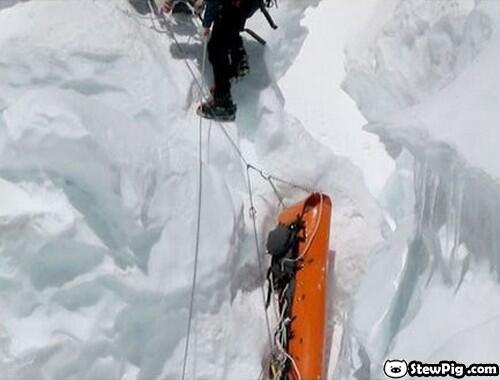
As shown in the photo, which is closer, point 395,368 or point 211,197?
point 395,368

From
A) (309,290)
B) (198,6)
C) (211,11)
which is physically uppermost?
(211,11)

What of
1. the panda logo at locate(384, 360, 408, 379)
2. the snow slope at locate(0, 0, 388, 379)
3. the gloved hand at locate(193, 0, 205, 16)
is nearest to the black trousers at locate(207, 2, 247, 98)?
the snow slope at locate(0, 0, 388, 379)

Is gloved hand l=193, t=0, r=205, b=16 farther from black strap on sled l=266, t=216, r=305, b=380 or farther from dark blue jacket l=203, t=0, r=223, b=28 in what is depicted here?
black strap on sled l=266, t=216, r=305, b=380

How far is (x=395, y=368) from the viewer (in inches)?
109

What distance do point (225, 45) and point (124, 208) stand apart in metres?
0.97

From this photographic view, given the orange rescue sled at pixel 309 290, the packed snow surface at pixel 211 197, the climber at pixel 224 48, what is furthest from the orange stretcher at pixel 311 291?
the climber at pixel 224 48

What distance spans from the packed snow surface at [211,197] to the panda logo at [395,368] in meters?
0.04

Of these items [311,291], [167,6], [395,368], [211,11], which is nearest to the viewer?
[395,368]

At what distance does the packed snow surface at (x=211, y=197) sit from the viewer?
285cm

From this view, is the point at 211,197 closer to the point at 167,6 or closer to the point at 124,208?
the point at 124,208

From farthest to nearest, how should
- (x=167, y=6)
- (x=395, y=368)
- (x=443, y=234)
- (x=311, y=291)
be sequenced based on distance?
(x=167, y=6) → (x=311, y=291) → (x=443, y=234) → (x=395, y=368)

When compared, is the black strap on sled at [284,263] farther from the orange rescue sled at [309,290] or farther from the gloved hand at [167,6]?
the gloved hand at [167,6]

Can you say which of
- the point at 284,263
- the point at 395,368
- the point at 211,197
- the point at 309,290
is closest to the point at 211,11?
the point at 211,197

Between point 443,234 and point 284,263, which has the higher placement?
point 443,234
